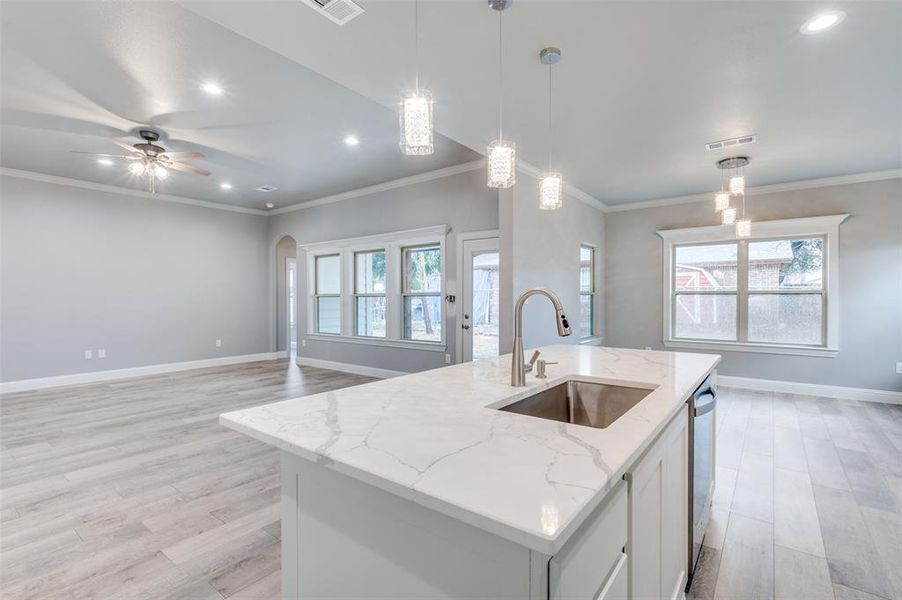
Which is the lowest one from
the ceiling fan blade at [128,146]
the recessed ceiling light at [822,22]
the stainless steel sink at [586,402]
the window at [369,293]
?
the stainless steel sink at [586,402]

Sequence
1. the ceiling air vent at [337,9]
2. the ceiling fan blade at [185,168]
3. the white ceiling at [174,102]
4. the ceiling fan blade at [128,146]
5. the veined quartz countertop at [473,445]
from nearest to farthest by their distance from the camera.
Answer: the veined quartz countertop at [473,445], the ceiling air vent at [337,9], the white ceiling at [174,102], the ceiling fan blade at [128,146], the ceiling fan blade at [185,168]

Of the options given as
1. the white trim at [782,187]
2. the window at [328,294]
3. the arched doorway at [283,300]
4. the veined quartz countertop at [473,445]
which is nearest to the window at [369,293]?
the window at [328,294]

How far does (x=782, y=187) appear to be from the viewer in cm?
542

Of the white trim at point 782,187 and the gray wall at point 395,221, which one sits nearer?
the white trim at point 782,187

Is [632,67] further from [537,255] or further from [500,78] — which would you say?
[537,255]

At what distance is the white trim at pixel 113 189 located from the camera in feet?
17.9

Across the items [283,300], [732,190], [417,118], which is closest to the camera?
[417,118]

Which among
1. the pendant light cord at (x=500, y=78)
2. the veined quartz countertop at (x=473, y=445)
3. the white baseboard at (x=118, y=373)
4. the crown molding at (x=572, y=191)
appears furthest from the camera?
the white baseboard at (x=118, y=373)

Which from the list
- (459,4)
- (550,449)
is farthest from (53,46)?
(550,449)

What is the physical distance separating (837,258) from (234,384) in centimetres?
796

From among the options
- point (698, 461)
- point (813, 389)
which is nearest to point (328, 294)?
point (698, 461)

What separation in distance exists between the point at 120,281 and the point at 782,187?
9.42 meters

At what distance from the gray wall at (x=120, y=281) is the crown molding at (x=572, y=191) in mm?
5683

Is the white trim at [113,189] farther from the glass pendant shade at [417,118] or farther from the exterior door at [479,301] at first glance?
the glass pendant shade at [417,118]
